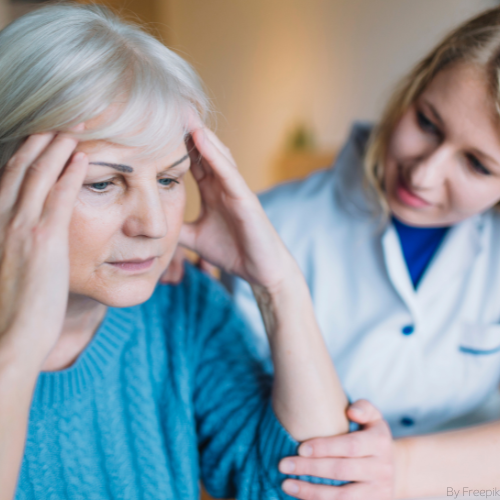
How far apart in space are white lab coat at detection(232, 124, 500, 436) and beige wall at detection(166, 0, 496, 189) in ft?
5.69

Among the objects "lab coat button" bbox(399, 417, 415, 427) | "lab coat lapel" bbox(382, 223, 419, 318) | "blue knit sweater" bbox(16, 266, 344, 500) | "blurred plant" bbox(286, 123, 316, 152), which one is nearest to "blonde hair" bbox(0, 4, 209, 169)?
"blue knit sweater" bbox(16, 266, 344, 500)

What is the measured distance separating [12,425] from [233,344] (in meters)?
0.51

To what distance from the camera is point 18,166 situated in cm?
55

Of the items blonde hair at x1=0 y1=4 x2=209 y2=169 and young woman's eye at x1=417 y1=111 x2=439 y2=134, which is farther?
young woman's eye at x1=417 y1=111 x2=439 y2=134

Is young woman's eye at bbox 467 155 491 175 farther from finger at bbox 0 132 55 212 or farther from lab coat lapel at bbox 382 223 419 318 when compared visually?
finger at bbox 0 132 55 212

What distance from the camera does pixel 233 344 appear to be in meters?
0.96

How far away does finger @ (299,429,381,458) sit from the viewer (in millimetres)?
773

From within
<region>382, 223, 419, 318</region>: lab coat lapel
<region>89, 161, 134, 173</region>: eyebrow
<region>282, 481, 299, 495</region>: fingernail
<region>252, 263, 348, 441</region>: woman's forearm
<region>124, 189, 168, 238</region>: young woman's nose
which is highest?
<region>89, 161, 134, 173</region>: eyebrow

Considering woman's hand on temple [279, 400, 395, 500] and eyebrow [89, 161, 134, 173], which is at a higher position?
eyebrow [89, 161, 134, 173]

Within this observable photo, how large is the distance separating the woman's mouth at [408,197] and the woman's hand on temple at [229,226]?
0.36m

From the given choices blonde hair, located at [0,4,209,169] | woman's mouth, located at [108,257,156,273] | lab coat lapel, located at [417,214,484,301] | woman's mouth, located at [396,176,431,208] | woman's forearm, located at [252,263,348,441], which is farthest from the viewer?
lab coat lapel, located at [417,214,484,301]

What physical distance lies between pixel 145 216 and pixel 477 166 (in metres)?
0.69

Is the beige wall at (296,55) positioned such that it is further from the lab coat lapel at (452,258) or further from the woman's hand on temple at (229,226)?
the woman's hand on temple at (229,226)

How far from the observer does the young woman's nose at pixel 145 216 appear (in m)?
0.66
